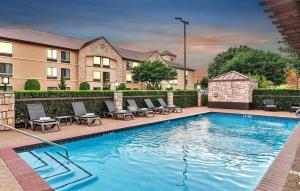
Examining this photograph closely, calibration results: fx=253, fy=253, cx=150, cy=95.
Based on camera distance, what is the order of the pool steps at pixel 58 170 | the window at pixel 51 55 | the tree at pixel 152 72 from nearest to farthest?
the pool steps at pixel 58 170, the window at pixel 51 55, the tree at pixel 152 72

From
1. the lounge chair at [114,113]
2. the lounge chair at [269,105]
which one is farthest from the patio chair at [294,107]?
the lounge chair at [114,113]

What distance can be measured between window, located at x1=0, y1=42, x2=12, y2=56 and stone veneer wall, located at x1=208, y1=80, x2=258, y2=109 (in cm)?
2471

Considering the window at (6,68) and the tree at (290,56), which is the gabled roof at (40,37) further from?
the tree at (290,56)

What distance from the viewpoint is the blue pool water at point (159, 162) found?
6.54 m

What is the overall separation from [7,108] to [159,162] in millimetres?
7850

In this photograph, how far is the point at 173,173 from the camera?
7.28 metres

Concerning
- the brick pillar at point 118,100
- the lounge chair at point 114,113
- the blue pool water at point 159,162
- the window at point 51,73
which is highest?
the window at point 51,73

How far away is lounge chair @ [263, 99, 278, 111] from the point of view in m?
24.0

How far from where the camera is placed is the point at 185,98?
27.5 m

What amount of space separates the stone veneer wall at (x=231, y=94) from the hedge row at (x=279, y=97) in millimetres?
757

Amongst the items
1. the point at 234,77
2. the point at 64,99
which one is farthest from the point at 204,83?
the point at 64,99

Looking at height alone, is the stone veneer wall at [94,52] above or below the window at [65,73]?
above

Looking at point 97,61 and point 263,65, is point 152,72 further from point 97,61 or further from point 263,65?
point 263,65

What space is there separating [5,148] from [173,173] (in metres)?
5.40
